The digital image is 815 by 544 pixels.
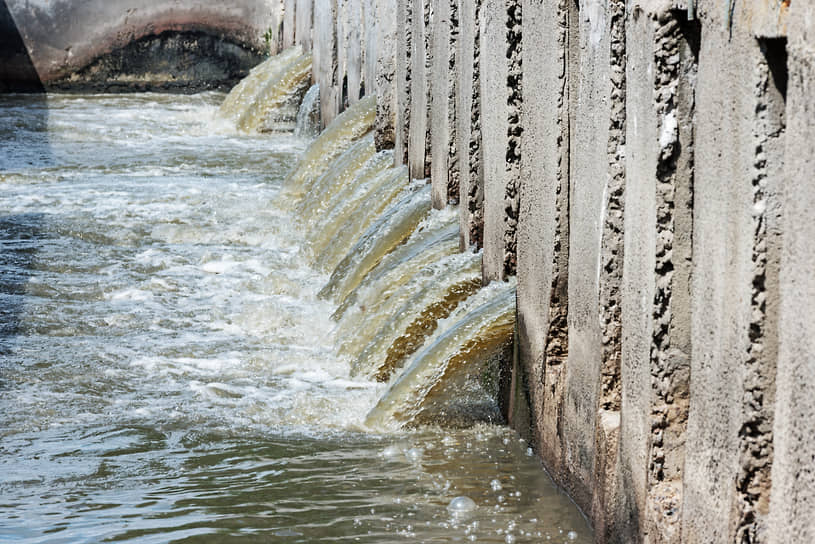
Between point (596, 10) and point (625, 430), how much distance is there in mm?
1423

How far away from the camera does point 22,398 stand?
6.01 meters

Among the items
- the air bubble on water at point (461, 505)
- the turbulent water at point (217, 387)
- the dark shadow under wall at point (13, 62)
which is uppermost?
the dark shadow under wall at point (13, 62)

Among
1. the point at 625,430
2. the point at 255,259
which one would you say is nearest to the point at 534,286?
the point at 625,430

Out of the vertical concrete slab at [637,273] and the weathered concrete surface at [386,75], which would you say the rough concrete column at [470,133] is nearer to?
the vertical concrete slab at [637,273]

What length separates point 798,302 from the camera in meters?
2.57

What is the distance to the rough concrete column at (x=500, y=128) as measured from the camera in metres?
5.48

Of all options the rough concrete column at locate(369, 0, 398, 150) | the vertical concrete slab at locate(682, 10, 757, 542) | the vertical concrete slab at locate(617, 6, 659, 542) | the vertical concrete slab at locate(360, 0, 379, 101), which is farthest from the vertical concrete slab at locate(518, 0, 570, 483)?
the vertical concrete slab at locate(360, 0, 379, 101)

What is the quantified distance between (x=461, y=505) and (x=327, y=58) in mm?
10163

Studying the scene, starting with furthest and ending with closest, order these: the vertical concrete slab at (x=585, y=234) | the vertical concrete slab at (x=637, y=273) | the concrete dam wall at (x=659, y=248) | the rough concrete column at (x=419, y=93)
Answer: the rough concrete column at (x=419, y=93) → the vertical concrete slab at (x=585, y=234) → the vertical concrete slab at (x=637, y=273) → the concrete dam wall at (x=659, y=248)

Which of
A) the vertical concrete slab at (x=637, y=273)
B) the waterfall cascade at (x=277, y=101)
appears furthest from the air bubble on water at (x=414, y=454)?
the waterfall cascade at (x=277, y=101)

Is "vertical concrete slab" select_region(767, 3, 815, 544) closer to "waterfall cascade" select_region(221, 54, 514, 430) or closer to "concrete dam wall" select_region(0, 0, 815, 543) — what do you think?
"concrete dam wall" select_region(0, 0, 815, 543)

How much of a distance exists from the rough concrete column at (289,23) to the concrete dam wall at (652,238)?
11.1 m

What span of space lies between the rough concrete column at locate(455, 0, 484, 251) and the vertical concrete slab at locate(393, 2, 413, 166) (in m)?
2.17

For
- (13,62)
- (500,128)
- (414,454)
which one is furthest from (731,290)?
(13,62)
